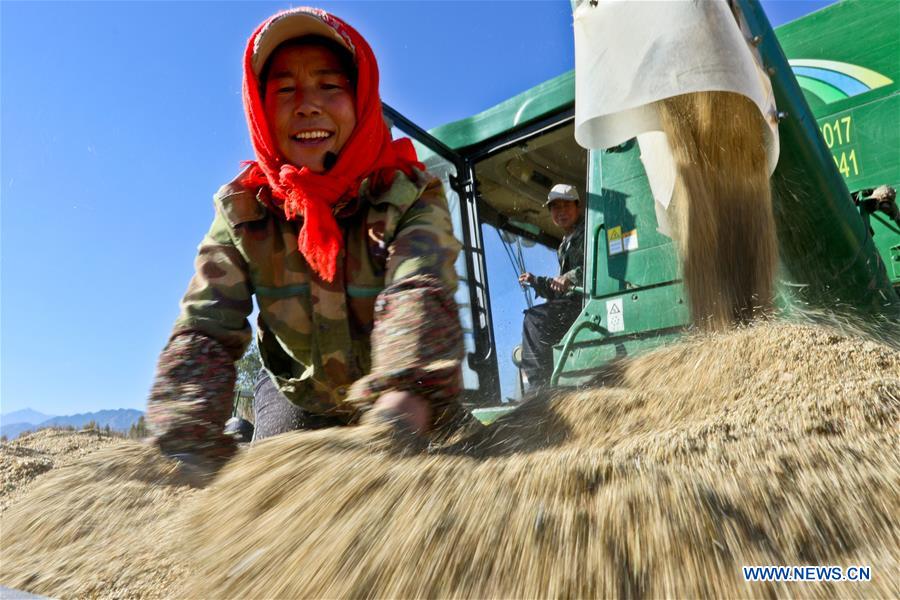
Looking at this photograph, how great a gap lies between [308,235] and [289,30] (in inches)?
22.8

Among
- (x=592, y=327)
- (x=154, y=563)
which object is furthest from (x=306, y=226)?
(x=592, y=327)

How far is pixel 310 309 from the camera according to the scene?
1.63m

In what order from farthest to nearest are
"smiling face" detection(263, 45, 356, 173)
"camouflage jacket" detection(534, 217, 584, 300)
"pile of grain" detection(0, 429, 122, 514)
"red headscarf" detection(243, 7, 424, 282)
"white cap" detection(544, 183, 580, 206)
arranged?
"white cap" detection(544, 183, 580, 206) → "camouflage jacket" detection(534, 217, 584, 300) → "pile of grain" detection(0, 429, 122, 514) → "smiling face" detection(263, 45, 356, 173) → "red headscarf" detection(243, 7, 424, 282)

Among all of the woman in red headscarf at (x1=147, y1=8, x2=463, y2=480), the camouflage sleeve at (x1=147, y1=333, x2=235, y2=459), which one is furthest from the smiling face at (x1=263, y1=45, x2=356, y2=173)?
the camouflage sleeve at (x1=147, y1=333, x2=235, y2=459)

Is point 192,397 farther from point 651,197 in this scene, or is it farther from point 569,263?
point 569,263

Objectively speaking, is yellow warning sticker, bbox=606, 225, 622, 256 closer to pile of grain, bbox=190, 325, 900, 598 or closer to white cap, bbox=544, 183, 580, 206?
white cap, bbox=544, 183, 580, 206

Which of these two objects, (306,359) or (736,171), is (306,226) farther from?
(736,171)

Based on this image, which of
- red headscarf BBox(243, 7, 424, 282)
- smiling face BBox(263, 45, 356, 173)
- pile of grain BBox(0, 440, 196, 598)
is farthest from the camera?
smiling face BBox(263, 45, 356, 173)

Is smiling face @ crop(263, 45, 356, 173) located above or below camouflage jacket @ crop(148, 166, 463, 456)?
above

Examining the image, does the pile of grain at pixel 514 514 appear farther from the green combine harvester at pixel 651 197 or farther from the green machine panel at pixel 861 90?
the green machine panel at pixel 861 90

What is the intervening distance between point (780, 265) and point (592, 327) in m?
0.86

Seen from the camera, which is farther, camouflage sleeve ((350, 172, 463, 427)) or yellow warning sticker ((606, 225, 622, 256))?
yellow warning sticker ((606, 225, 622, 256))

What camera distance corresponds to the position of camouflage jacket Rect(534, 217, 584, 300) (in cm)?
342

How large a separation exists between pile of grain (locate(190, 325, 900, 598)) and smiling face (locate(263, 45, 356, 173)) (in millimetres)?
912
